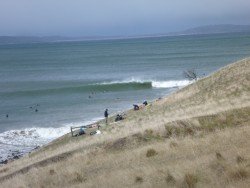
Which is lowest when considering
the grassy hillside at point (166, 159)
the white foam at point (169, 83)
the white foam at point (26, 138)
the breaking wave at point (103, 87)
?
the breaking wave at point (103, 87)

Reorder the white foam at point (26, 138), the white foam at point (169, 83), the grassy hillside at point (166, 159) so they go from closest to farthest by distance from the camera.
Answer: the grassy hillside at point (166, 159), the white foam at point (26, 138), the white foam at point (169, 83)

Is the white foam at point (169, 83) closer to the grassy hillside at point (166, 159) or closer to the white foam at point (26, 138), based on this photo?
the white foam at point (26, 138)

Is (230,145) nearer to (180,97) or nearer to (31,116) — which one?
(180,97)

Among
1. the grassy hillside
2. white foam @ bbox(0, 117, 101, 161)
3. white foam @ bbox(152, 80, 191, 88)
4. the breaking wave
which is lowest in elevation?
the breaking wave

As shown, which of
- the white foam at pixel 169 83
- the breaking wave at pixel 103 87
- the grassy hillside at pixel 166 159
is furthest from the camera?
the breaking wave at pixel 103 87

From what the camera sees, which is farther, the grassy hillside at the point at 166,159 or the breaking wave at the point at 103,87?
the breaking wave at the point at 103,87

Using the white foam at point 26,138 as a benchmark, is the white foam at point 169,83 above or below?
below

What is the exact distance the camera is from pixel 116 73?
324 feet

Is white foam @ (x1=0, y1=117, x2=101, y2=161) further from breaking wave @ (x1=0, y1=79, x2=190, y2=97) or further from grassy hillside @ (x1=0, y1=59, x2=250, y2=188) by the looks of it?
breaking wave @ (x1=0, y1=79, x2=190, y2=97)

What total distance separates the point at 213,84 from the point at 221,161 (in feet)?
74.5

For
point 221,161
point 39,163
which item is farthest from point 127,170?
point 39,163

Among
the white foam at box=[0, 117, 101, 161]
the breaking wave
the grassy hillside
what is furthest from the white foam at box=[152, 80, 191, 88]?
the grassy hillside

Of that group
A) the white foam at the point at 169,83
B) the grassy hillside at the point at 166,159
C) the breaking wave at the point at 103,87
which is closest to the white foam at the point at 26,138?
the grassy hillside at the point at 166,159

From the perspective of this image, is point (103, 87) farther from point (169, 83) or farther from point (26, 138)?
point (26, 138)
